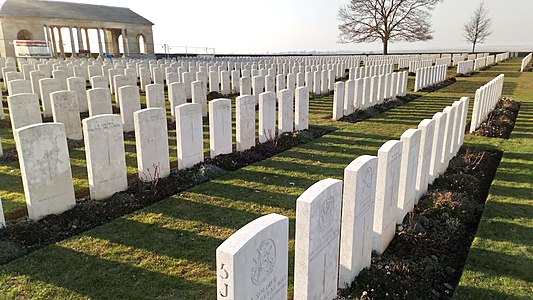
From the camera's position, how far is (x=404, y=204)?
15.1 feet

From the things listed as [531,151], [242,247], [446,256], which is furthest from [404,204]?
[531,151]

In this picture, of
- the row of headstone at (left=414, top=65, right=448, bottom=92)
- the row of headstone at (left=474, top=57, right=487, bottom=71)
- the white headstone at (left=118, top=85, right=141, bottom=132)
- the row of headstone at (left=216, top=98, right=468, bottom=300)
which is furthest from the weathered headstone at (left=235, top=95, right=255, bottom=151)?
the row of headstone at (left=474, top=57, right=487, bottom=71)

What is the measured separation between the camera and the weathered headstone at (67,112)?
304 inches

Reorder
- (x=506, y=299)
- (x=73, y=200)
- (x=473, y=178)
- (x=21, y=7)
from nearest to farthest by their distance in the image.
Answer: (x=506, y=299), (x=73, y=200), (x=473, y=178), (x=21, y=7)

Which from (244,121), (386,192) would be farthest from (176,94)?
(386,192)

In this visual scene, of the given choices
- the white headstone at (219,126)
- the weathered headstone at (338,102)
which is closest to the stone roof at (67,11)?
the weathered headstone at (338,102)

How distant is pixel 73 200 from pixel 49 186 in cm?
40

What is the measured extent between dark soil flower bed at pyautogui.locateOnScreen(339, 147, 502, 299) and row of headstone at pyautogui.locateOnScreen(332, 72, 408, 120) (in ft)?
17.3

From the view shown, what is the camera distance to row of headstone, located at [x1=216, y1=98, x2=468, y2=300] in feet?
7.25

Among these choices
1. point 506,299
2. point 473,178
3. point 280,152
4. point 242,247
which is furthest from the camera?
point 280,152

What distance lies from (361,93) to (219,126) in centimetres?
659

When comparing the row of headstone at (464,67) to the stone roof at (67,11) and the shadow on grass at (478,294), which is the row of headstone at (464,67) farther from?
the stone roof at (67,11)

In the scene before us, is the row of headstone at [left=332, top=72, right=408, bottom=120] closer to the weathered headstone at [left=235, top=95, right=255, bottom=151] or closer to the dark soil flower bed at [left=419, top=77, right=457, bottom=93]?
the weathered headstone at [left=235, top=95, right=255, bottom=151]

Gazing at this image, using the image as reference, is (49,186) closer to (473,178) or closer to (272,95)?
(272,95)
